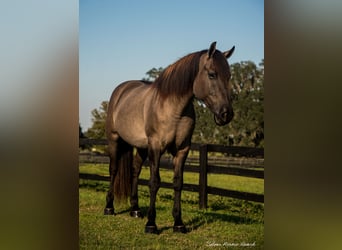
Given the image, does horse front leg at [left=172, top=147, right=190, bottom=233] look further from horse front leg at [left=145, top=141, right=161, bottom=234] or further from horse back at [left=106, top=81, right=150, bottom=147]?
horse back at [left=106, top=81, right=150, bottom=147]

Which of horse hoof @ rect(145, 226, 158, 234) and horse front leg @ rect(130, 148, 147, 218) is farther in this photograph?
horse front leg @ rect(130, 148, 147, 218)

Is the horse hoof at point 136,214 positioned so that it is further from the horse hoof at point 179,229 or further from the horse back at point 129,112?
the horse back at point 129,112

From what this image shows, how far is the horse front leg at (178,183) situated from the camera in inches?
135

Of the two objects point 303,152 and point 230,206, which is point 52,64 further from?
point 303,152

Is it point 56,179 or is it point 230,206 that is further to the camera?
point 230,206

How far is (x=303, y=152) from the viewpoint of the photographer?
11.4 feet

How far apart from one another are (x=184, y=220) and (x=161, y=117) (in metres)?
0.79

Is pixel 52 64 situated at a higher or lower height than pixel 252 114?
higher

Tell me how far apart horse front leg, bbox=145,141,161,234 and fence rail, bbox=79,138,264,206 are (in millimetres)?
77

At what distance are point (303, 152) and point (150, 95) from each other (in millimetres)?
1208

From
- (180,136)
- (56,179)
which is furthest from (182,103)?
(56,179)

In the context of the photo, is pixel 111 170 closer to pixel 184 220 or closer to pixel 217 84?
pixel 184 220

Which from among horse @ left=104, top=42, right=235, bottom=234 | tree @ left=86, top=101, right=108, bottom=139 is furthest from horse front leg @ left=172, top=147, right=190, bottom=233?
tree @ left=86, top=101, right=108, bottom=139

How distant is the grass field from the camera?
3.38 m
